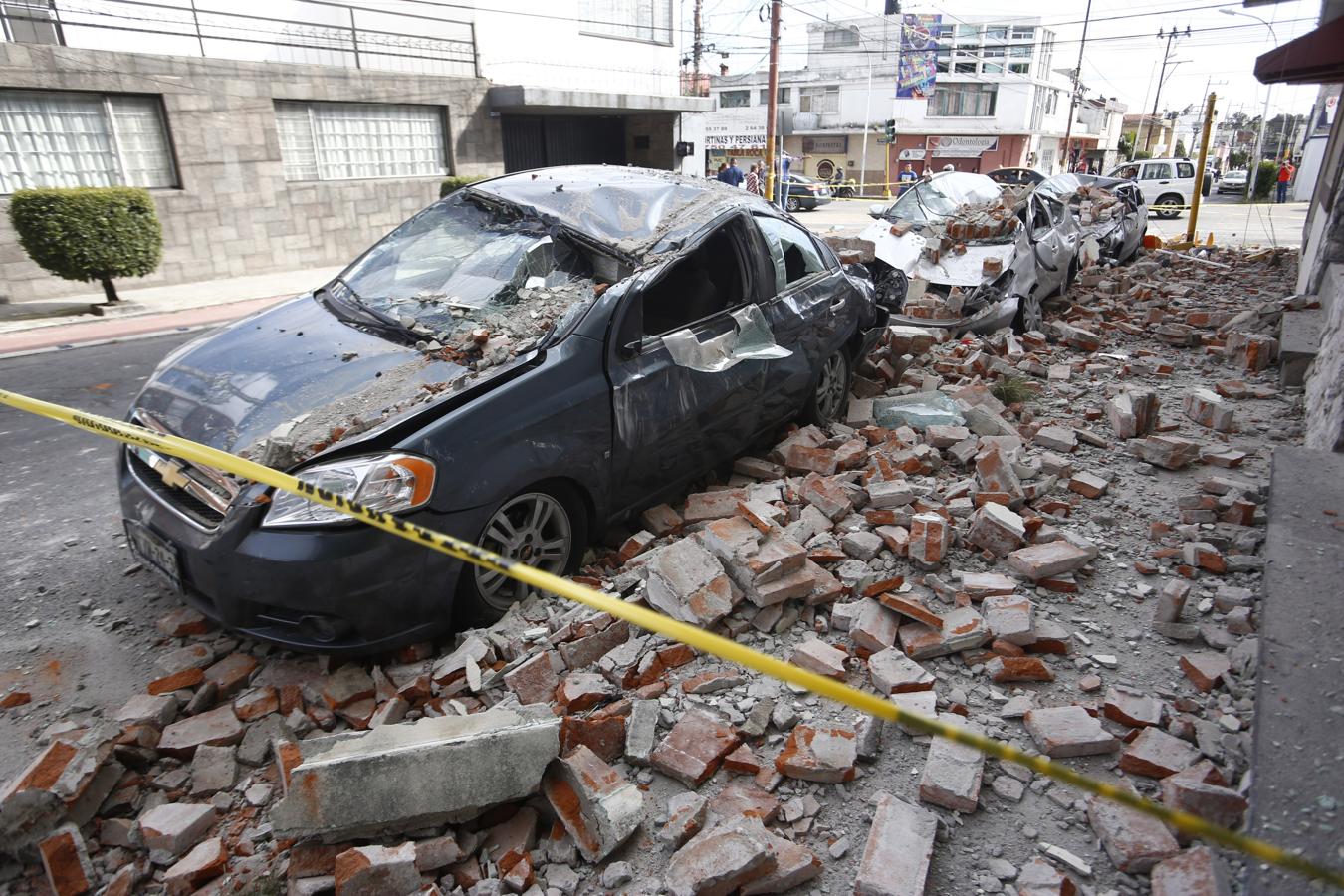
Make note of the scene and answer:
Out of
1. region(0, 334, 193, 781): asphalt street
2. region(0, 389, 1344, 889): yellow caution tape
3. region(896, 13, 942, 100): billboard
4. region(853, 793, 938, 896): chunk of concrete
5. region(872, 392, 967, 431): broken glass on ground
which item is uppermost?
region(896, 13, 942, 100): billboard

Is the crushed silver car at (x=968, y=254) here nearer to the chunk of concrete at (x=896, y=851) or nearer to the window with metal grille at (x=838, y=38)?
the chunk of concrete at (x=896, y=851)

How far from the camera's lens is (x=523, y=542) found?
335cm

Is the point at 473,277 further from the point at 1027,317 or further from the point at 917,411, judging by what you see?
the point at 1027,317

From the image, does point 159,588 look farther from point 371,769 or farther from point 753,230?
point 753,230

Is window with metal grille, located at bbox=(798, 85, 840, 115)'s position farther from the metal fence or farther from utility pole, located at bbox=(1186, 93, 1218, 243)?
the metal fence

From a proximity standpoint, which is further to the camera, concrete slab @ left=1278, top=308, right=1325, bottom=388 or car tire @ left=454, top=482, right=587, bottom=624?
concrete slab @ left=1278, top=308, right=1325, bottom=388

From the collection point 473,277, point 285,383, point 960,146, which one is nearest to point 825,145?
point 960,146

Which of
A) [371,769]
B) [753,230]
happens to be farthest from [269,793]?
[753,230]

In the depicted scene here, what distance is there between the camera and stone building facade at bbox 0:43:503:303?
11352 mm

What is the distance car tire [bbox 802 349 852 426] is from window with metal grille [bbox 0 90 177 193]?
39.3ft

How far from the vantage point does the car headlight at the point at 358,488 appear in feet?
9.37

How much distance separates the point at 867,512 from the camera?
4.02 m

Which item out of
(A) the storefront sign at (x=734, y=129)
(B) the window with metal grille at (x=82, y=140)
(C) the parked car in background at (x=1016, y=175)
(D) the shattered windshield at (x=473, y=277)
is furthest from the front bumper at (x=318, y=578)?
(A) the storefront sign at (x=734, y=129)

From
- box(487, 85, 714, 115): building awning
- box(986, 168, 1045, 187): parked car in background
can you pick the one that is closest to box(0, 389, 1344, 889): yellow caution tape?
box(986, 168, 1045, 187): parked car in background
